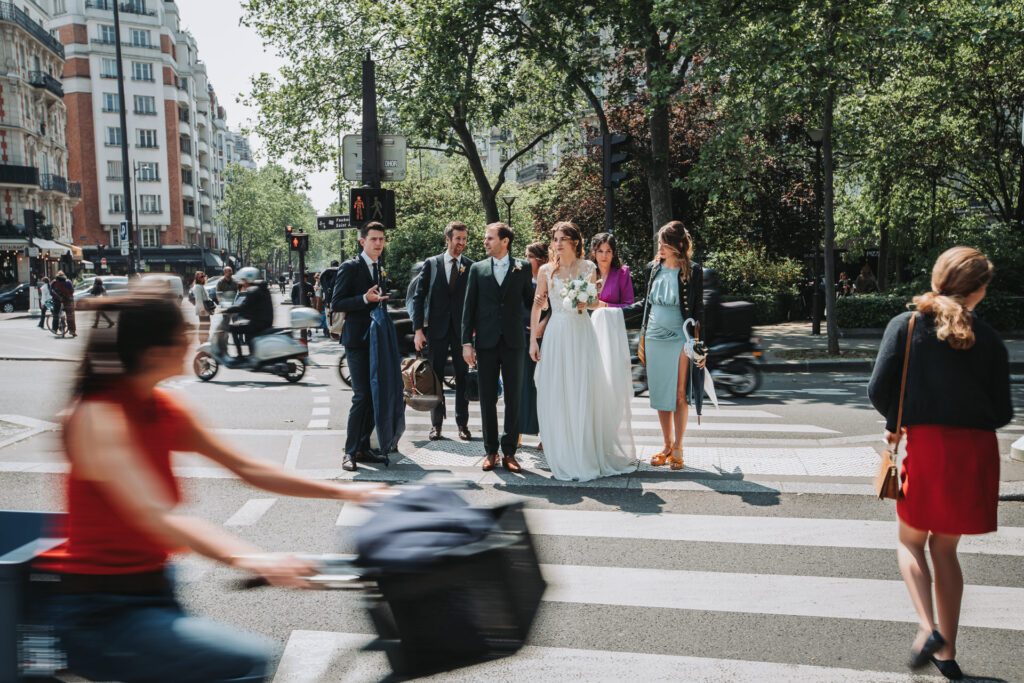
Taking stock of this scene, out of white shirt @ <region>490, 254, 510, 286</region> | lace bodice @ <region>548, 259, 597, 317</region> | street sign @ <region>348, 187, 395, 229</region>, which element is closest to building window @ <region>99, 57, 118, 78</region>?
street sign @ <region>348, 187, 395, 229</region>

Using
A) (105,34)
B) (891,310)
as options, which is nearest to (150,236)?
(105,34)

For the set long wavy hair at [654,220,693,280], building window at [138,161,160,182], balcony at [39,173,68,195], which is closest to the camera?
long wavy hair at [654,220,693,280]

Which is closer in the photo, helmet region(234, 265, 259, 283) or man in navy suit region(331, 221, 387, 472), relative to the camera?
man in navy suit region(331, 221, 387, 472)

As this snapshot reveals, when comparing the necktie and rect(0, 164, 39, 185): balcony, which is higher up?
rect(0, 164, 39, 185): balcony

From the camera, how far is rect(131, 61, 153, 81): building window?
234 ft

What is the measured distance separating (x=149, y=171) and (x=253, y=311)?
66.2 meters

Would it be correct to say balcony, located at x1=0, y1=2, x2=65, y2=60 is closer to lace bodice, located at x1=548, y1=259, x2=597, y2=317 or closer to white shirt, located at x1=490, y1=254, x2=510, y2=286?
white shirt, located at x1=490, y1=254, x2=510, y2=286

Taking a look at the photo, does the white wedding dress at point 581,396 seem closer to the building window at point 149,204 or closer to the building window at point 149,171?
the building window at point 149,204

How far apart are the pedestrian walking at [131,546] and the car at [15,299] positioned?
40321mm

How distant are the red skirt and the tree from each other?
1646cm

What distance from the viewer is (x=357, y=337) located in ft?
22.9

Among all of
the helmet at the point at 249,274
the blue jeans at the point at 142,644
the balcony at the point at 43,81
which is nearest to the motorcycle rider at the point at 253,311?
the helmet at the point at 249,274

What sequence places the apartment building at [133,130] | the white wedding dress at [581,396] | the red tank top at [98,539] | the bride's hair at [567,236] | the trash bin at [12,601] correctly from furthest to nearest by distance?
the apartment building at [133,130], the bride's hair at [567,236], the white wedding dress at [581,396], the red tank top at [98,539], the trash bin at [12,601]

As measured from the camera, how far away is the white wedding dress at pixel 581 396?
260 inches
